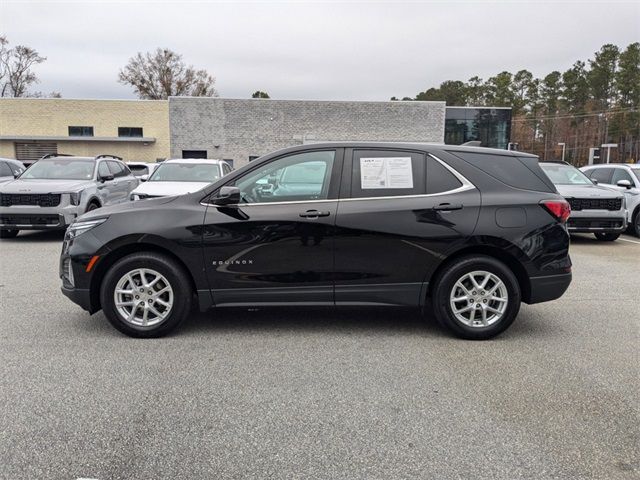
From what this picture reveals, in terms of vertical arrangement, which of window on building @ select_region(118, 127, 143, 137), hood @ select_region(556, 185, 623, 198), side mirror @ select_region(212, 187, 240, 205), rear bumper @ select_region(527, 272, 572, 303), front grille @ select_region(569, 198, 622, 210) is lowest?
rear bumper @ select_region(527, 272, 572, 303)

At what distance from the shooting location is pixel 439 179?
16.8 ft

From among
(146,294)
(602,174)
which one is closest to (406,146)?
(146,294)

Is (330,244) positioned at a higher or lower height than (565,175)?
lower

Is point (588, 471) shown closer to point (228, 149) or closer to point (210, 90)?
point (228, 149)

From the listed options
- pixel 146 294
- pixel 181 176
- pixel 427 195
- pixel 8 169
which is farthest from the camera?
pixel 8 169

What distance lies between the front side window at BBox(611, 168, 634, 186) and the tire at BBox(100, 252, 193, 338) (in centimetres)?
1199

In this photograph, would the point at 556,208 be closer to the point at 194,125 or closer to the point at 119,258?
the point at 119,258

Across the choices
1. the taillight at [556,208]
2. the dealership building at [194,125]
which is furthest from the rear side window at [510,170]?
the dealership building at [194,125]

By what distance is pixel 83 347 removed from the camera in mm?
4750

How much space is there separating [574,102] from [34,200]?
7866 centimetres

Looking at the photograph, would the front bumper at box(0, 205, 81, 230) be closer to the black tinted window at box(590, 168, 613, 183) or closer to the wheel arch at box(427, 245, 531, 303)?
the wheel arch at box(427, 245, 531, 303)

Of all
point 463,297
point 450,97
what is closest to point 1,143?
point 463,297

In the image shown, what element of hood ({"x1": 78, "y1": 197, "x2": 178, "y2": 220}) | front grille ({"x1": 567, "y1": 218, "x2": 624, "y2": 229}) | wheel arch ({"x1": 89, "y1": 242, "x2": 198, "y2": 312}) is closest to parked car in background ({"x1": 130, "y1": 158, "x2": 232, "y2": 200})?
hood ({"x1": 78, "y1": 197, "x2": 178, "y2": 220})

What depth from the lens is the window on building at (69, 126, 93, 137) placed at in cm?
3912
